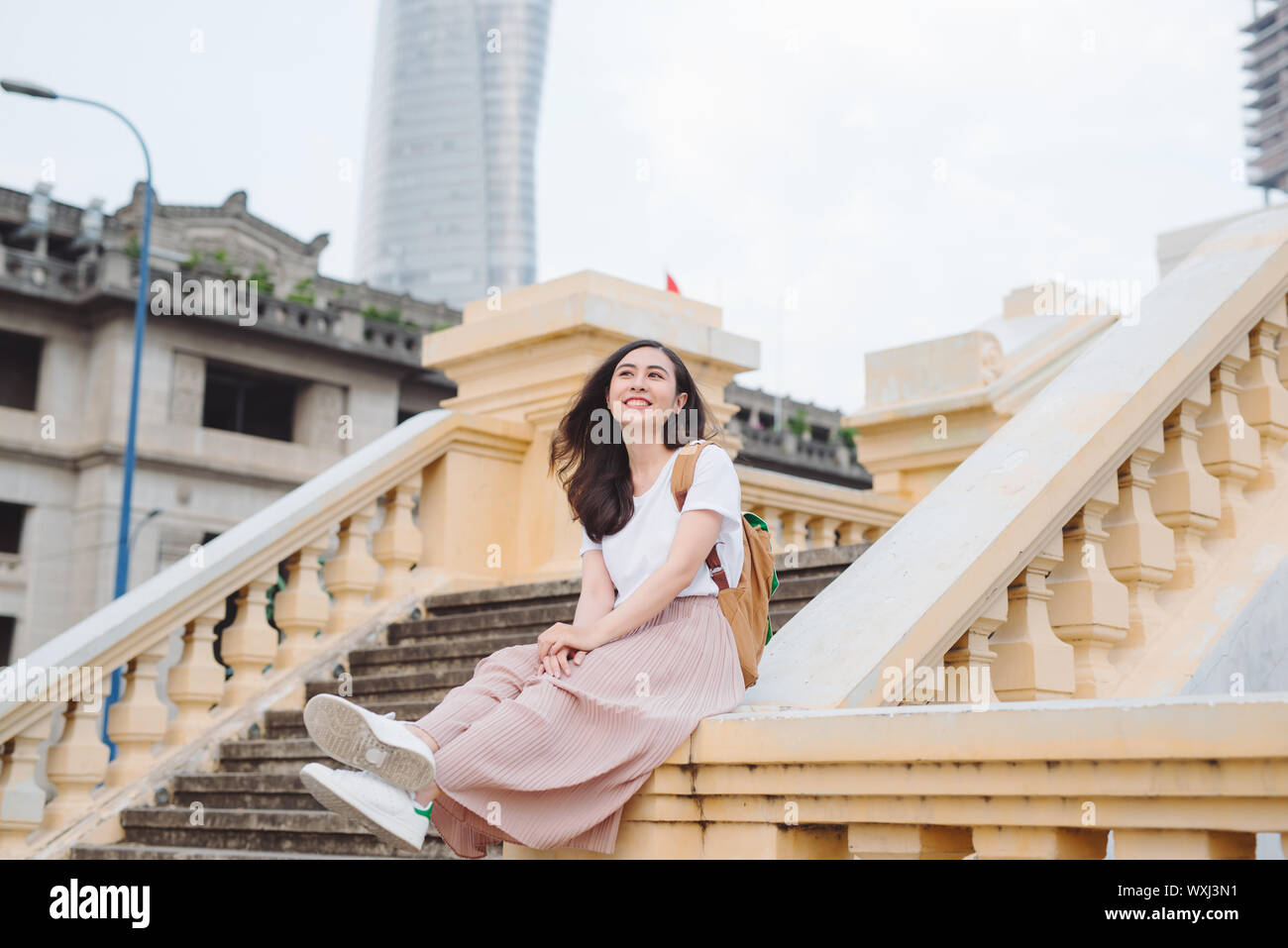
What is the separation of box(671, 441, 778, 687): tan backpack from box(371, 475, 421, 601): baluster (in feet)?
11.6

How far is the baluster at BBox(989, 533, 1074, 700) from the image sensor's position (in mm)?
3570

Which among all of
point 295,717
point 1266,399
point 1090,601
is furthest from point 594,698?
point 295,717

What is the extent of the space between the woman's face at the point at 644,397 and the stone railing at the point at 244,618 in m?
2.97

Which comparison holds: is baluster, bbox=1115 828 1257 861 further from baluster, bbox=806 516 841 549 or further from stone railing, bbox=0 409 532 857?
baluster, bbox=806 516 841 549

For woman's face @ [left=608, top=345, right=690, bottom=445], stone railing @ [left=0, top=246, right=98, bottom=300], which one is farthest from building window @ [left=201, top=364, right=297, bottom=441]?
woman's face @ [left=608, top=345, right=690, bottom=445]

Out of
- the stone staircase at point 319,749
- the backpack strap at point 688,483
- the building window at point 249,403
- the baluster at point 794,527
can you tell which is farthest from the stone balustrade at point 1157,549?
the building window at point 249,403

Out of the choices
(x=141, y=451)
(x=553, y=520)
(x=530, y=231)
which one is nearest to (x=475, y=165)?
(x=530, y=231)

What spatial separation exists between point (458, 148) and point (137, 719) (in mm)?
95800

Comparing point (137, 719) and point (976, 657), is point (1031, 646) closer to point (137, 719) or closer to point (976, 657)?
point (976, 657)

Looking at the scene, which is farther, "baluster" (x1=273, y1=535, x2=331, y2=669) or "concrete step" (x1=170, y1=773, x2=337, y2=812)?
"baluster" (x1=273, y1=535, x2=331, y2=669)

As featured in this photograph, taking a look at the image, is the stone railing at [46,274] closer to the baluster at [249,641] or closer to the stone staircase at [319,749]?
the baluster at [249,641]
